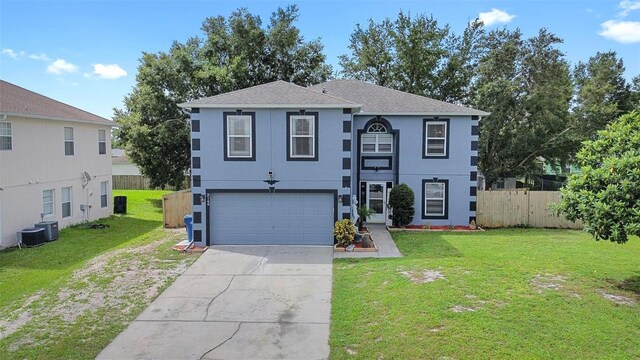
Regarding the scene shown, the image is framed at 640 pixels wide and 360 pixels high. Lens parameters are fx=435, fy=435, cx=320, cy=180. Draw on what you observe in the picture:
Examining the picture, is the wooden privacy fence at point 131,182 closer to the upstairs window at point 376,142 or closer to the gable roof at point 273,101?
the upstairs window at point 376,142

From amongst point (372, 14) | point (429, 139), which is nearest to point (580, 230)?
point (429, 139)

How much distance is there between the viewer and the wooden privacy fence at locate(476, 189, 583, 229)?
708 inches

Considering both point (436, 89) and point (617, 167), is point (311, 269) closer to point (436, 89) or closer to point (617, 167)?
point (617, 167)

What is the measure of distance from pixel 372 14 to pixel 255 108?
21.9 metres

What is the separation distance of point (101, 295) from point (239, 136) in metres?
6.27

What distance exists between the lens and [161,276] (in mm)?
10977

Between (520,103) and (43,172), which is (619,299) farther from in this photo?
(520,103)

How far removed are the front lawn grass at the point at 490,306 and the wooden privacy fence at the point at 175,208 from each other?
30.4 feet

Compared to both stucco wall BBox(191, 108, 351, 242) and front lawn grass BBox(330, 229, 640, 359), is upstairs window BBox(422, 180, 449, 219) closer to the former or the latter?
front lawn grass BBox(330, 229, 640, 359)

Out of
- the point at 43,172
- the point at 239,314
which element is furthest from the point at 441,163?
the point at 43,172

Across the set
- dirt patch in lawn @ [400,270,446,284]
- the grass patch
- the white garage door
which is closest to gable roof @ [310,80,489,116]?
the white garage door

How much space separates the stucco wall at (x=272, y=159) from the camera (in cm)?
1378

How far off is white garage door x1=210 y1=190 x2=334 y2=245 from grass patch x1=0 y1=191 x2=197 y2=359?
173 cm

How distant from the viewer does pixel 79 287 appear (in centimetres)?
1000
